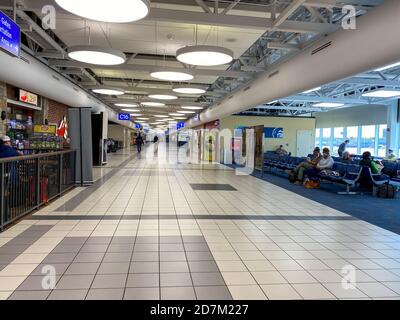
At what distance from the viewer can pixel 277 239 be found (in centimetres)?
477

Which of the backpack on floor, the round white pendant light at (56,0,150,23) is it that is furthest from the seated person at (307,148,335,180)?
the round white pendant light at (56,0,150,23)

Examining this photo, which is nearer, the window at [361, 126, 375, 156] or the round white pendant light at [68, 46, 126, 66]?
the round white pendant light at [68, 46, 126, 66]

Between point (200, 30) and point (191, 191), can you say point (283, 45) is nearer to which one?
point (200, 30)

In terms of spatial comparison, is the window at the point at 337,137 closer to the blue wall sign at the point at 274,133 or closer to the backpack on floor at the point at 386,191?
the blue wall sign at the point at 274,133

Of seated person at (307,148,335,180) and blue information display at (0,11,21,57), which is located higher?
blue information display at (0,11,21,57)

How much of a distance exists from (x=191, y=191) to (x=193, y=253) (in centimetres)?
466

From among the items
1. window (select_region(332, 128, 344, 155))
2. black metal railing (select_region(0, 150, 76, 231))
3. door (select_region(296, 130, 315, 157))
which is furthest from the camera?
window (select_region(332, 128, 344, 155))

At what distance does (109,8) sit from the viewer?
13.3ft

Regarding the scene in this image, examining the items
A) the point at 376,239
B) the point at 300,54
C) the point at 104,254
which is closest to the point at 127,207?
the point at 104,254

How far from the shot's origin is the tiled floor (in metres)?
3.11

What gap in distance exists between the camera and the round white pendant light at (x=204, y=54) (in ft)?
19.7

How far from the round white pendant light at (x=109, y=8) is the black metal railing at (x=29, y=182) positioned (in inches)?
88.1

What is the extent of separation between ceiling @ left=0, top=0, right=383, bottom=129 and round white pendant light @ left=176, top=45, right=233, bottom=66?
1.34 feet

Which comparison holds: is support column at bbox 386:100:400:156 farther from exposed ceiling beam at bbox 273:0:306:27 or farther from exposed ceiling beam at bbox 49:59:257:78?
exposed ceiling beam at bbox 273:0:306:27
